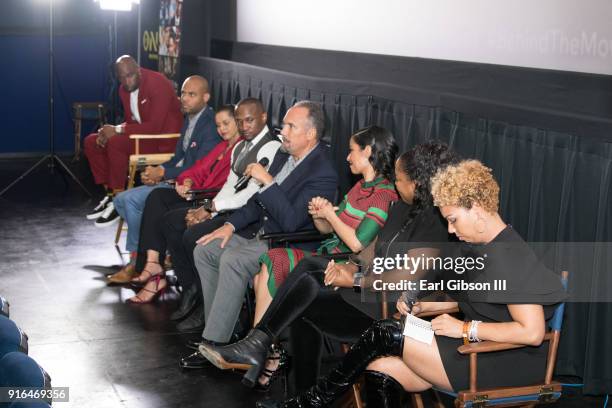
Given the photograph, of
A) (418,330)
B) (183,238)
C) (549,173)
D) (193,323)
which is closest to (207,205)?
(183,238)

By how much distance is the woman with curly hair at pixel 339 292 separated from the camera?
3629 millimetres

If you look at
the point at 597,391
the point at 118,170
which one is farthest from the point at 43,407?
the point at 118,170

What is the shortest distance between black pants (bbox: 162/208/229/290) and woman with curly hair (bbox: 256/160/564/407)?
209cm

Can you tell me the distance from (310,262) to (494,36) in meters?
1.92

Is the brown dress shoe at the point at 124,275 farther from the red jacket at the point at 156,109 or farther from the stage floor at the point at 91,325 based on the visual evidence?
the red jacket at the point at 156,109

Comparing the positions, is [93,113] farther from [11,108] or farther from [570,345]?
[570,345]

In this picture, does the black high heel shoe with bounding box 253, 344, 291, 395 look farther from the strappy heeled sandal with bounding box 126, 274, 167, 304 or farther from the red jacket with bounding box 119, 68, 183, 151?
the red jacket with bounding box 119, 68, 183, 151

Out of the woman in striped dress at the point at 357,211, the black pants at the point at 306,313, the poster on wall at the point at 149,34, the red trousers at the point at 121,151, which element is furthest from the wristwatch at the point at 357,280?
the poster on wall at the point at 149,34

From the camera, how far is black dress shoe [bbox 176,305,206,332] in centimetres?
493

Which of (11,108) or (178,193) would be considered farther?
(11,108)

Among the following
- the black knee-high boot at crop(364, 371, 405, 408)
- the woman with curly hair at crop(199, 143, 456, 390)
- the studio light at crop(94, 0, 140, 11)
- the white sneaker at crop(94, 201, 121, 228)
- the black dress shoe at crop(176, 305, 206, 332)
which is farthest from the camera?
the studio light at crop(94, 0, 140, 11)

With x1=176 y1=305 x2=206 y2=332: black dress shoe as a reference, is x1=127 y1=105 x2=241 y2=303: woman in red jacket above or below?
above

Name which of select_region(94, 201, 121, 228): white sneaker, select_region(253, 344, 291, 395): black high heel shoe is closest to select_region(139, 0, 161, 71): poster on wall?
select_region(94, 201, 121, 228): white sneaker

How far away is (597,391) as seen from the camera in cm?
388
